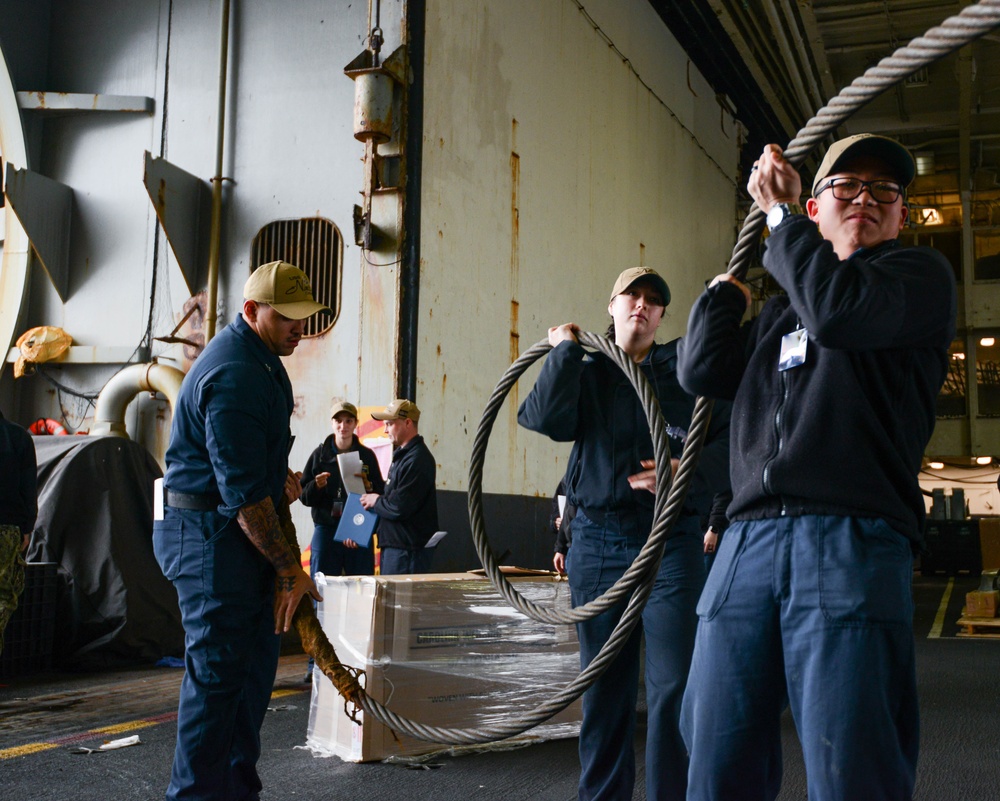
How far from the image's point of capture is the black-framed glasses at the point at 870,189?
198 cm

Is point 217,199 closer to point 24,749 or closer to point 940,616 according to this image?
point 24,749

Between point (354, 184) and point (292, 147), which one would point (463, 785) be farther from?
point (292, 147)

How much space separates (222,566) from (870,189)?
221 centimetres

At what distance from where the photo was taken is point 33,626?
6812 millimetres

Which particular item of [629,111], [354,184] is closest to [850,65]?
[629,111]

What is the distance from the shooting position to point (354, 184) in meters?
8.27

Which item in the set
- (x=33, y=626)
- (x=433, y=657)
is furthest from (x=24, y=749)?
(x=33, y=626)

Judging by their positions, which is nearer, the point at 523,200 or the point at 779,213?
the point at 779,213

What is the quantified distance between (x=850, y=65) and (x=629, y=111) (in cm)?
606

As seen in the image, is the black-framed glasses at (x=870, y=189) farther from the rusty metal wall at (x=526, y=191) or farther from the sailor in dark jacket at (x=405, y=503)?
the rusty metal wall at (x=526, y=191)

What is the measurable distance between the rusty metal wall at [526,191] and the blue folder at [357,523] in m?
2.00

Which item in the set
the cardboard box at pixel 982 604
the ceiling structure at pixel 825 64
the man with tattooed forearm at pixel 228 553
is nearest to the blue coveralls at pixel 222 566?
the man with tattooed forearm at pixel 228 553

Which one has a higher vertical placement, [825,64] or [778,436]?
[825,64]

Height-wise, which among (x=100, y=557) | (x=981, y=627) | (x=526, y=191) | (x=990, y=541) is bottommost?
(x=981, y=627)
